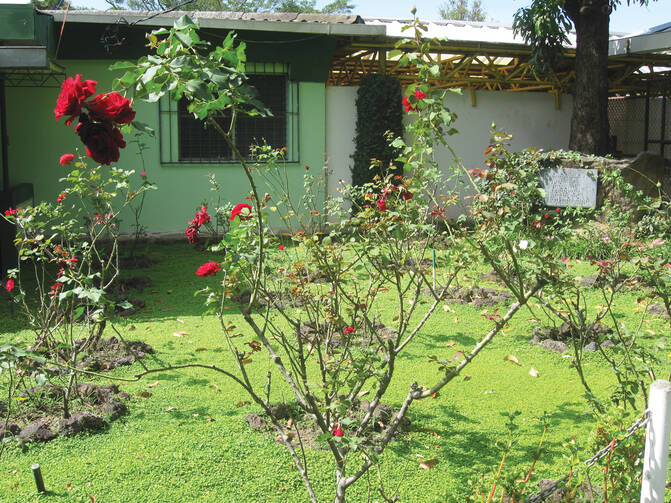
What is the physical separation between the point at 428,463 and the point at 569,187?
26.2 feet

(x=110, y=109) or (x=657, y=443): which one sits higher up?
(x=110, y=109)

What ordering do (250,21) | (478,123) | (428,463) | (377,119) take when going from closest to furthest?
1. (428,463)
2. (250,21)
3. (377,119)
4. (478,123)

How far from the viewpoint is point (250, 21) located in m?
9.67

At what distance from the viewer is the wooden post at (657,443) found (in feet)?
6.42

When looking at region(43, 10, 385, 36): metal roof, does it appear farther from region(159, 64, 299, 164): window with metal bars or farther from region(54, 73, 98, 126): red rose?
region(54, 73, 98, 126): red rose

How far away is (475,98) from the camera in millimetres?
12320

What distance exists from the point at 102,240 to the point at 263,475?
26.1 ft

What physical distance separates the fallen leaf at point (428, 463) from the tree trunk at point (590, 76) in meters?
9.17

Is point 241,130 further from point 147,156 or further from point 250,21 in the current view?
point 250,21

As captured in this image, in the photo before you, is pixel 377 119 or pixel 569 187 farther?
pixel 377 119

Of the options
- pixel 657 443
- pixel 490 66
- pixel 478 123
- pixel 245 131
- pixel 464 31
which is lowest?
pixel 657 443

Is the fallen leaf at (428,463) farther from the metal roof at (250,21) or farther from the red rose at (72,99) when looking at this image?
the metal roof at (250,21)

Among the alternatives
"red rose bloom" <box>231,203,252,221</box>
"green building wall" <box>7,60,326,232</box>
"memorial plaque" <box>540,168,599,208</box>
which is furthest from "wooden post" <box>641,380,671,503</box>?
"green building wall" <box>7,60,326,232</box>

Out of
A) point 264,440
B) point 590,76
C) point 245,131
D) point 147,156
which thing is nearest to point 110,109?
point 264,440
